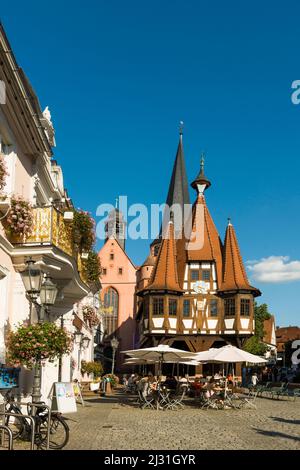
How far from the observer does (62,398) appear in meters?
13.5

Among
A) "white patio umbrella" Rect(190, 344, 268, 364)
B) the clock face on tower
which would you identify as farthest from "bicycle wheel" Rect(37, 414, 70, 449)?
the clock face on tower

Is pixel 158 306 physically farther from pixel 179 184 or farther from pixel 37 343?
pixel 179 184

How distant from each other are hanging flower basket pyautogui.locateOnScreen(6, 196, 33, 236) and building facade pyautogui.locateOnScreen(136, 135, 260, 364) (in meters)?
27.2

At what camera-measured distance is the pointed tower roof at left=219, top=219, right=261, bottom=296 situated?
38.5 meters

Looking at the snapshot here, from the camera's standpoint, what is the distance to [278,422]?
15422 mm

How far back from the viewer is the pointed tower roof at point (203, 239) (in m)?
40.2

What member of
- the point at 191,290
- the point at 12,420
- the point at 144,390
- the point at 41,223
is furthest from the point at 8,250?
the point at 191,290

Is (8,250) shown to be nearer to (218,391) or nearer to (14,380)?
(14,380)

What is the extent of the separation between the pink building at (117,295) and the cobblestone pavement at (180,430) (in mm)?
52077

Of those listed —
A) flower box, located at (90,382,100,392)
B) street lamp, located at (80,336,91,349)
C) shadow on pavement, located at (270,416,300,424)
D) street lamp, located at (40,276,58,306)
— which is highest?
street lamp, located at (40,276,58,306)

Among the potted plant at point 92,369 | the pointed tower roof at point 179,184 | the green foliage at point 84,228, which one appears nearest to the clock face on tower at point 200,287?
the potted plant at point 92,369

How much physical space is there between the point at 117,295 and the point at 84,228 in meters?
56.7

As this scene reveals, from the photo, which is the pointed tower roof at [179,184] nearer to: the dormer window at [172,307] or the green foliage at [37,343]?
the dormer window at [172,307]

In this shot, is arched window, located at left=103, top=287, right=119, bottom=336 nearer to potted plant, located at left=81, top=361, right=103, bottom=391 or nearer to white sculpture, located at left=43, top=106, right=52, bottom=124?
potted plant, located at left=81, top=361, right=103, bottom=391
